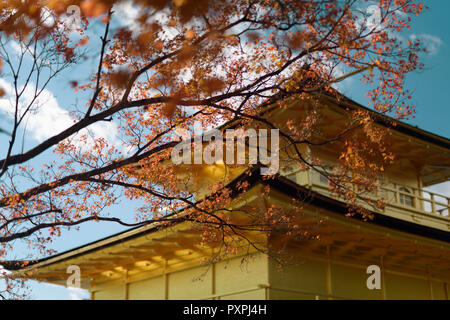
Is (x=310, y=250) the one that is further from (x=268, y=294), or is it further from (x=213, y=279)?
(x=213, y=279)

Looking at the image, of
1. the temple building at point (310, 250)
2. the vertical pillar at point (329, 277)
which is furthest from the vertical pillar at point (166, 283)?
the vertical pillar at point (329, 277)

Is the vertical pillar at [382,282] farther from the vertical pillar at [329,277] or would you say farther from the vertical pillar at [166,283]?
the vertical pillar at [166,283]

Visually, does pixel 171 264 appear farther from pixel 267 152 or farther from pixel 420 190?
pixel 420 190

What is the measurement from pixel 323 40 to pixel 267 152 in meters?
3.04

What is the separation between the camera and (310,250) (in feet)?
44.4

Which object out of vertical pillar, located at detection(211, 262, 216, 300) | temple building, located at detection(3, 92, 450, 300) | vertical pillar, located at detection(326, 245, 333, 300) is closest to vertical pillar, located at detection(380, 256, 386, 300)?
temple building, located at detection(3, 92, 450, 300)

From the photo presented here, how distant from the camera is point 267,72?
846 centimetres

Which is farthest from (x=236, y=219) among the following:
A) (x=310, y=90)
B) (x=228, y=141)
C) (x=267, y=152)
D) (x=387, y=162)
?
(x=387, y=162)

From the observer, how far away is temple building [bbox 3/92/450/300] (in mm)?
12492

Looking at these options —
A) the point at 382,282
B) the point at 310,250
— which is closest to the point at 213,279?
the point at 310,250

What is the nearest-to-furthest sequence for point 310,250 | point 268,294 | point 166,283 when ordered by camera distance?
point 268,294 < point 310,250 < point 166,283

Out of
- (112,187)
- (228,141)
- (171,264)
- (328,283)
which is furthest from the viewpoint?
(171,264)

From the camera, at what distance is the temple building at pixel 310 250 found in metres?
12.5

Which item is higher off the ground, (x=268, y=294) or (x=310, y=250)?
(x=310, y=250)
